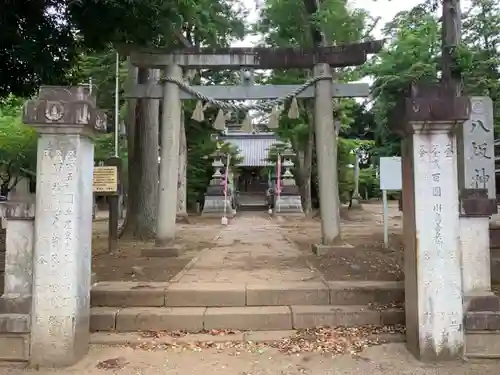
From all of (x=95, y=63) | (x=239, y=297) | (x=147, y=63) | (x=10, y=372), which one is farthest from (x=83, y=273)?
(x=95, y=63)

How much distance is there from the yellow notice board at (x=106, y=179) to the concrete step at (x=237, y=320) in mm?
3867

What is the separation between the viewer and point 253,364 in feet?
13.2

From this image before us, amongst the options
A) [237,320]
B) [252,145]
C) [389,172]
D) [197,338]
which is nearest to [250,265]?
[237,320]

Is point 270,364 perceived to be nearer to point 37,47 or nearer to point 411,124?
point 411,124

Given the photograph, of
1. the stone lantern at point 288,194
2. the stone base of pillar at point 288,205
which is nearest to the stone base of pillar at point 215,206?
the stone base of pillar at point 288,205

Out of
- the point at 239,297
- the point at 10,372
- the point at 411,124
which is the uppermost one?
the point at 411,124

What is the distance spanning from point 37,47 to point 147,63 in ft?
7.38

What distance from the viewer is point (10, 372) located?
3914 millimetres

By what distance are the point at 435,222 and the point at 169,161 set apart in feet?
17.5

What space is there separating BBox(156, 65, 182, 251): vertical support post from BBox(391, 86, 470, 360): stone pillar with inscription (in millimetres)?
5047

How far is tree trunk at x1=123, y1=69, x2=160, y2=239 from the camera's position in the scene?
35.0 ft

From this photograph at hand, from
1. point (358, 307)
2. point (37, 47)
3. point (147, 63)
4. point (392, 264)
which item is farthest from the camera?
point (147, 63)

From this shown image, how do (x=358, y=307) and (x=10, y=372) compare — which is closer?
(x=10, y=372)

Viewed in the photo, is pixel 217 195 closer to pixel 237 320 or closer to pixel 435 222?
pixel 237 320
